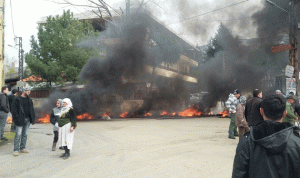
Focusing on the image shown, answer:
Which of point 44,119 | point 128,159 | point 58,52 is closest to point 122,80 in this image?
point 44,119

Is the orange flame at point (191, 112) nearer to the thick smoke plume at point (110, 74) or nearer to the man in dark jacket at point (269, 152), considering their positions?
the thick smoke plume at point (110, 74)

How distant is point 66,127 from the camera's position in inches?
248

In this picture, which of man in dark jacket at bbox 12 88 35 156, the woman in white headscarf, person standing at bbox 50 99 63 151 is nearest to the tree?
person standing at bbox 50 99 63 151

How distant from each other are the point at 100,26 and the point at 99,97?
66.7ft

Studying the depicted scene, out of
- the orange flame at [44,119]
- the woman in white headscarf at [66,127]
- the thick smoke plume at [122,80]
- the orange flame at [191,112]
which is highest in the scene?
the thick smoke plume at [122,80]

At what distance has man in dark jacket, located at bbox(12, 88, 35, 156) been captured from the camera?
6.39 metres

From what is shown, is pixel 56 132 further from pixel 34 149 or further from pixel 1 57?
pixel 1 57

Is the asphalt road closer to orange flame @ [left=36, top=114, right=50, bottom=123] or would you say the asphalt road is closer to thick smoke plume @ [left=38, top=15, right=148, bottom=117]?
orange flame @ [left=36, top=114, right=50, bottom=123]

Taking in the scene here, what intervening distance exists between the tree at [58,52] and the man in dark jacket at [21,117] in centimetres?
1762

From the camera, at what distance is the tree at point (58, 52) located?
23.9m

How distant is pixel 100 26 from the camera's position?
3534 centimetres

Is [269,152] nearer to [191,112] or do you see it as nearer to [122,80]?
[122,80]

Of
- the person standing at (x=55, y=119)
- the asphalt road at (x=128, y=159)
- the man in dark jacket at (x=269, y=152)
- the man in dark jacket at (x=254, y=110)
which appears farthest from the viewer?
the person standing at (x=55, y=119)

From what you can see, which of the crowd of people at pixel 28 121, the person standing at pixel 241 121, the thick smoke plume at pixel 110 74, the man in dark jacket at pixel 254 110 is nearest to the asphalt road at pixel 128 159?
the crowd of people at pixel 28 121
